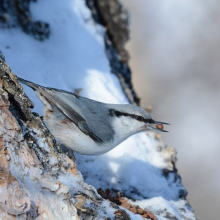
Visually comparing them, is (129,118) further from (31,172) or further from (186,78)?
(186,78)

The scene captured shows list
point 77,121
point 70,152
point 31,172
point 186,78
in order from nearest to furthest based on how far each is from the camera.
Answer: point 31,172 < point 77,121 < point 70,152 < point 186,78

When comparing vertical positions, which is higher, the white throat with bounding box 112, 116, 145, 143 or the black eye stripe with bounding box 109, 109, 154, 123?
the black eye stripe with bounding box 109, 109, 154, 123

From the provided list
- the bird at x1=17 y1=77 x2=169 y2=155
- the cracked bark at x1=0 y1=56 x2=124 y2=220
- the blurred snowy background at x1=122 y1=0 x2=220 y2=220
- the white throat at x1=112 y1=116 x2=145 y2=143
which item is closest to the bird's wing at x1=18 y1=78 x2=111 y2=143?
the bird at x1=17 y1=77 x2=169 y2=155

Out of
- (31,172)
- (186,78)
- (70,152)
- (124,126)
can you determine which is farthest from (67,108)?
(186,78)

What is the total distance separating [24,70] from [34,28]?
2.89 feet

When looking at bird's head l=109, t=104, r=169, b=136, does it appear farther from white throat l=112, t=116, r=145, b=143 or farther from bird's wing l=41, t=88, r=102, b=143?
bird's wing l=41, t=88, r=102, b=143

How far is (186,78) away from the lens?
8570mm

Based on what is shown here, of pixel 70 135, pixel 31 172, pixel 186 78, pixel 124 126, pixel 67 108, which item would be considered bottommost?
pixel 31 172

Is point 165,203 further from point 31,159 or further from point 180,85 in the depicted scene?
point 180,85

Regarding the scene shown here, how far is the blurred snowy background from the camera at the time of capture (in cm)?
725

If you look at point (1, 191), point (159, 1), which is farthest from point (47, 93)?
point (159, 1)

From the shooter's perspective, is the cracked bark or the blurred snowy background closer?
the cracked bark

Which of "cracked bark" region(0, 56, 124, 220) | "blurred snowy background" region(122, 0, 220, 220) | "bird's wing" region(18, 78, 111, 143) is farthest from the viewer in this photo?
"blurred snowy background" region(122, 0, 220, 220)

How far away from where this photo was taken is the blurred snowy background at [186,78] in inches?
285
